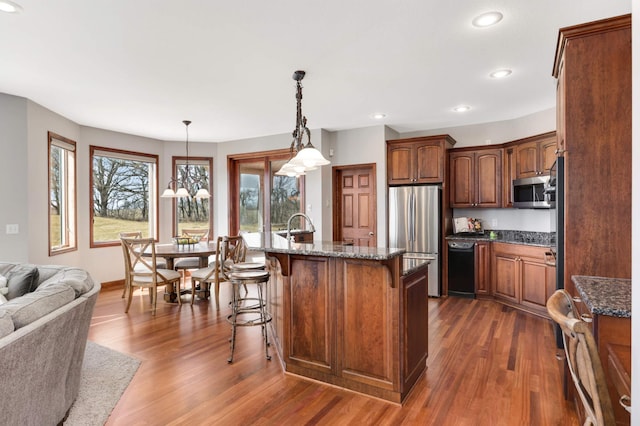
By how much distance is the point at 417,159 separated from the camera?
545 cm

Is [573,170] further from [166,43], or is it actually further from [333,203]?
[333,203]

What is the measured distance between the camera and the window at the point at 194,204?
6914 millimetres

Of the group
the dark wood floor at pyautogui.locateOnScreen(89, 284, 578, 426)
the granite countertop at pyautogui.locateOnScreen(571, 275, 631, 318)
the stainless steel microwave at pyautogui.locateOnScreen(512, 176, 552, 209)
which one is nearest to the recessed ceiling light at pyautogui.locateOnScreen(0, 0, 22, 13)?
the dark wood floor at pyautogui.locateOnScreen(89, 284, 578, 426)

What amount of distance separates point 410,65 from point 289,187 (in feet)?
11.6

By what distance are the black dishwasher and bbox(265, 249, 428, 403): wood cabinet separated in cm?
266

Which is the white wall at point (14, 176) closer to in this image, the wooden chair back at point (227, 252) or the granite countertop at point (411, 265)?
the wooden chair back at point (227, 252)

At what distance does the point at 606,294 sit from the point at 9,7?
3839 millimetres

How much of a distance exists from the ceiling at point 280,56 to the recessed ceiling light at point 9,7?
56mm

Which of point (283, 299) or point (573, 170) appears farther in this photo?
point (283, 299)

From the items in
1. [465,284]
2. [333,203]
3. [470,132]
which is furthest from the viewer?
[333,203]

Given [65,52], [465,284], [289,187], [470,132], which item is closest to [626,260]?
[465,284]

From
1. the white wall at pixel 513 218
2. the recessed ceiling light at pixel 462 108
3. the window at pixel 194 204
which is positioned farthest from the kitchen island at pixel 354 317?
the window at pixel 194 204

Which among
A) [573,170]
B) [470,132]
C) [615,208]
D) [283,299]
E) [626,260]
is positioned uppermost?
[470,132]

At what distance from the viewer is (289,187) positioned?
644cm
